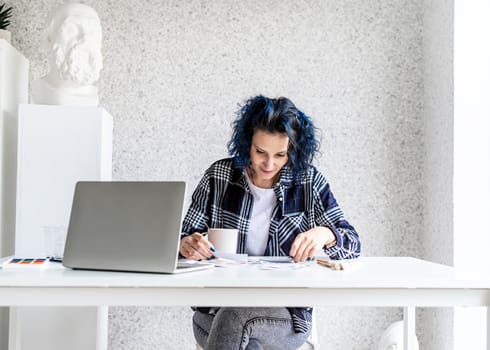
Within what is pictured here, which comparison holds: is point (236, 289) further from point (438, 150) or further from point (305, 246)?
point (438, 150)

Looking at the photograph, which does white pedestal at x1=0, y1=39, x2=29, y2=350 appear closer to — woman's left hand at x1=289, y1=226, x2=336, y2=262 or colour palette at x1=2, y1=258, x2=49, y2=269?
colour palette at x1=2, y1=258, x2=49, y2=269

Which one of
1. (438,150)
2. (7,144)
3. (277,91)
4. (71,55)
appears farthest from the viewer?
(277,91)

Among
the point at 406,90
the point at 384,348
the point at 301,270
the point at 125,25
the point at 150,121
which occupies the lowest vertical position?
the point at 384,348

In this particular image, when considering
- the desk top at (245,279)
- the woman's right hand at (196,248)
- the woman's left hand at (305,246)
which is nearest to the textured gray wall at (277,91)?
the woman's right hand at (196,248)

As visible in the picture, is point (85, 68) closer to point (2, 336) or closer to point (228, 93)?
point (228, 93)

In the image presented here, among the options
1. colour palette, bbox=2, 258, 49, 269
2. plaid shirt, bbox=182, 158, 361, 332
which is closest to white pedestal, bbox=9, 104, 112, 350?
plaid shirt, bbox=182, 158, 361, 332

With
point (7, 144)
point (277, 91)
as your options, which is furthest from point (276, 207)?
point (7, 144)

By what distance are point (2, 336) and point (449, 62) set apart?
225 cm

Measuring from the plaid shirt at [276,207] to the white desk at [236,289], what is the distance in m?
0.65

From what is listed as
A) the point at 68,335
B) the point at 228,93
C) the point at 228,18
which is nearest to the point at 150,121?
the point at 228,93

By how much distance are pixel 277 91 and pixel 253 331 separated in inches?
60.5

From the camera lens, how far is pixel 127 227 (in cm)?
143

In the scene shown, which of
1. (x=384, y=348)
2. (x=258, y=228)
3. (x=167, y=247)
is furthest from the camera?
(x=384, y=348)

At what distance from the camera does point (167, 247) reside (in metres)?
1.40
